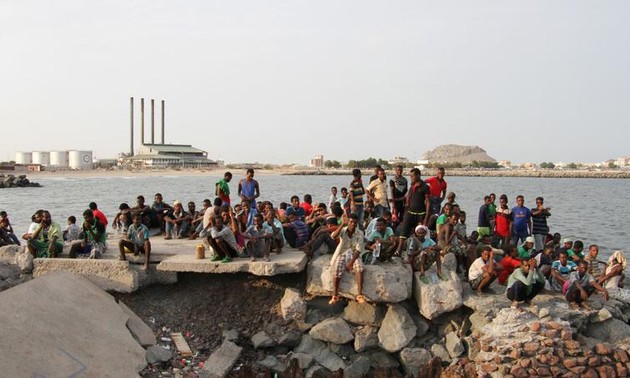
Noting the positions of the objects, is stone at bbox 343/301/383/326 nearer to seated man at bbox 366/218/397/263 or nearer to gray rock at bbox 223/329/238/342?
seated man at bbox 366/218/397/263

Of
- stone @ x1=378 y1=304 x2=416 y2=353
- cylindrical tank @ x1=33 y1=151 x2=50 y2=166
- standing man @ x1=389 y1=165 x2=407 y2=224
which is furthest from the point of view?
cylindrical tank @ x1=33 y1=151 x2=50 y2=166

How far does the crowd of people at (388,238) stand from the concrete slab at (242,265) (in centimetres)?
17

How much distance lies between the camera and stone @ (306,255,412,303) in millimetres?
10312

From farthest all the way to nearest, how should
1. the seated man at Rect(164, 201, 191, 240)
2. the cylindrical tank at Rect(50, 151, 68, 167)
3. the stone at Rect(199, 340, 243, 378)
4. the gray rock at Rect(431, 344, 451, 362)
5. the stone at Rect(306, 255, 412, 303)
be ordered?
the cylindrical tank at Rect(50, 151, 68, 167) → the seated man at Rect(164, 201, 191, 240) → the stone at Rect(306, 255, 412, 303) → the gray rock at Rect(431, 344, 451, 362) → the stone at Rect(199, 340, 243, 378)

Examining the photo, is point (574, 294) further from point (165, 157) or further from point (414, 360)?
point (165, 157)

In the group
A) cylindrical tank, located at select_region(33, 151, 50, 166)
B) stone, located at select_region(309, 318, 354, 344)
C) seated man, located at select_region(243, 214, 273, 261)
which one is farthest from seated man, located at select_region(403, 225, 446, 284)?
cylindrical tank, located at select_region(33, 151, 50, 166)

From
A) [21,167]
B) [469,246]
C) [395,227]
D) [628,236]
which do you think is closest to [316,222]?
[395,227]

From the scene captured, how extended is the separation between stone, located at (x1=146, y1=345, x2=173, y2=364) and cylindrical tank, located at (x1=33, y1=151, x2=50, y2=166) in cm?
12176

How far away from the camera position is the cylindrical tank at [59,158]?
115 metres

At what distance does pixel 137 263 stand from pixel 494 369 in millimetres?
7234

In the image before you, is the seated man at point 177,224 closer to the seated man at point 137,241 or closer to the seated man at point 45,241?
the seated man at point 137,241

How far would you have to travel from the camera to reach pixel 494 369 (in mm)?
9133

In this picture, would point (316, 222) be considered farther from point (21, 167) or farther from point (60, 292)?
point (21, 167)


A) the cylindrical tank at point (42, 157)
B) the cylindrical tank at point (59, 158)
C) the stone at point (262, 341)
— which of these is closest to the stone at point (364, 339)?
the stone at point (262, 341)
